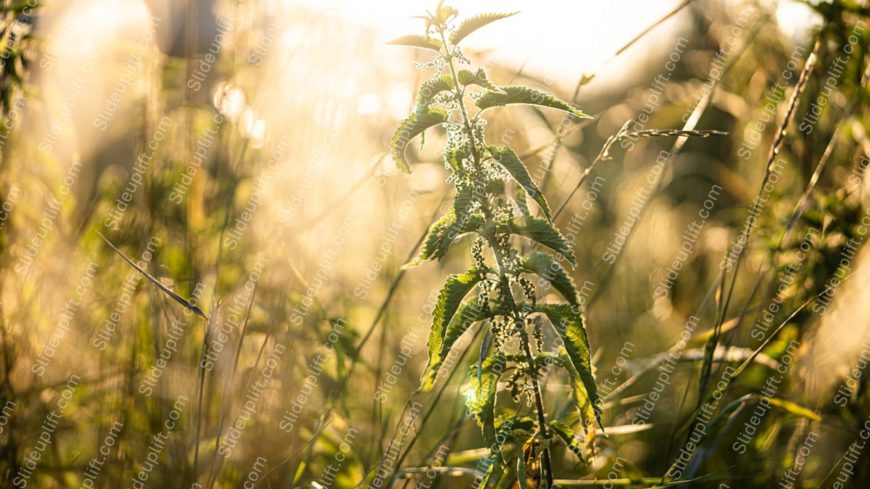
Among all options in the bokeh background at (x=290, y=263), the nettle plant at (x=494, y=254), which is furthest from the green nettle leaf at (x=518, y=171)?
the bokeh background at (x=290, y=263)

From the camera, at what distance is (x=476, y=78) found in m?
0.99

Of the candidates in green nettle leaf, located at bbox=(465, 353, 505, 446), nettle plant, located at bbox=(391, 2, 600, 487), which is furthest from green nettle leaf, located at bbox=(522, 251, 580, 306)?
green nettle leaf, located at bbox=(465, 353, 505, 446)

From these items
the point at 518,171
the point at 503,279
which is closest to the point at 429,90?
the point at 518,171

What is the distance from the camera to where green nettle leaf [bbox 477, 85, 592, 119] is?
0.94m

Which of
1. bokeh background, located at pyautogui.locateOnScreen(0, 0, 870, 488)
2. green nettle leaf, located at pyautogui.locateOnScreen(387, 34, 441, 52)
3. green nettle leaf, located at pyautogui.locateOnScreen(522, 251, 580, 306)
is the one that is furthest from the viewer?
bokeh background, located at pyautogui.locateOnScreen(0, 0, 870, 488)

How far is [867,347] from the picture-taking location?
5.47 ft

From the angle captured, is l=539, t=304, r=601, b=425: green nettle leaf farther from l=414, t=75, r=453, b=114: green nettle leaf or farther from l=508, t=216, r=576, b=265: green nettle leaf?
l=414, t=75, r=453, b=114: green nettle leaf

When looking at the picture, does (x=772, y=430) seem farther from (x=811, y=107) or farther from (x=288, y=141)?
(x=288, y=141)

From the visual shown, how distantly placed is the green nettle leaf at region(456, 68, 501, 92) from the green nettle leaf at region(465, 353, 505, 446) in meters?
0.37

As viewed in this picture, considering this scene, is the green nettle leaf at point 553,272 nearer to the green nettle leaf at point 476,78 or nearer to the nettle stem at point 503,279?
the nettle stem at point 503,279

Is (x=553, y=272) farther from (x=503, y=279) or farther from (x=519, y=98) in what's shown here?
(x=519, y=98)

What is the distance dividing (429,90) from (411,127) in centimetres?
7

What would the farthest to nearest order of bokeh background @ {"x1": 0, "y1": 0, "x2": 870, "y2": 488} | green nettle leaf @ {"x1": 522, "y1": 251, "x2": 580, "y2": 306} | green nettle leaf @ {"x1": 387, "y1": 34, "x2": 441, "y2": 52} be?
bokeh background @ {"x1": 0, "y1": 0, "x2": 870, "y2": 488} < green nettle leaf @ {"x1": 387, "y1": 34, "x2": 441, "y2": 52} < green nettle leaf @ {"x1": 522, "y1": 251, "x2": 580, "y2": 306}

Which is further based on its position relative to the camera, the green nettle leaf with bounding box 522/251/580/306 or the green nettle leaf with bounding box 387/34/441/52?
the green nettle leaf with bounding box 387/34/441/52
